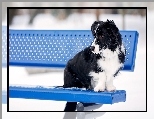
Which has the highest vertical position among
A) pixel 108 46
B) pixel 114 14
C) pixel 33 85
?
pixel 114 14

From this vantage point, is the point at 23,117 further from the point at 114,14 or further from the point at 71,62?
the point at 114,14

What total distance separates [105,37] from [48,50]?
0.45 metres

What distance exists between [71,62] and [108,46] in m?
0.30

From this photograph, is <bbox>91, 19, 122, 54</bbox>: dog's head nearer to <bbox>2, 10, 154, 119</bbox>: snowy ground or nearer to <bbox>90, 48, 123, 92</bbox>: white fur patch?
<bbox>90, 48, 123, 92</bbox>: white fur patch

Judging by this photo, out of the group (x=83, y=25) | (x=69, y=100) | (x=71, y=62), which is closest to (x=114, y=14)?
(x=83, y=25)

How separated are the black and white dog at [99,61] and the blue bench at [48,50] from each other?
6cm

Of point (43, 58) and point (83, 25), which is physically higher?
point (83, 25)

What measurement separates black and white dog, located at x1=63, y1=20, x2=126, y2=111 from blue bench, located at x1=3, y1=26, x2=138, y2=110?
6cm

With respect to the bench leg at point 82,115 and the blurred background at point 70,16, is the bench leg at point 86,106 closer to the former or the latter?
the bench leg at point 82,115

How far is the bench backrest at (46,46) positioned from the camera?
2797mm

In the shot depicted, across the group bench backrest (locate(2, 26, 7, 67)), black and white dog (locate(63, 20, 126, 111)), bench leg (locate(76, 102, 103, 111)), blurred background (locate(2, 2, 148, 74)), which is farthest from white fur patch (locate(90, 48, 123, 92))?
bench backrest (locate(2, 26, 7, 67))

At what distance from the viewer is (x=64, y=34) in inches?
111

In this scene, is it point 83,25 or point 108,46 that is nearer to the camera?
point 108,46

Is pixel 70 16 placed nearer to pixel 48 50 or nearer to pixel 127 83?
pixel 48 50
